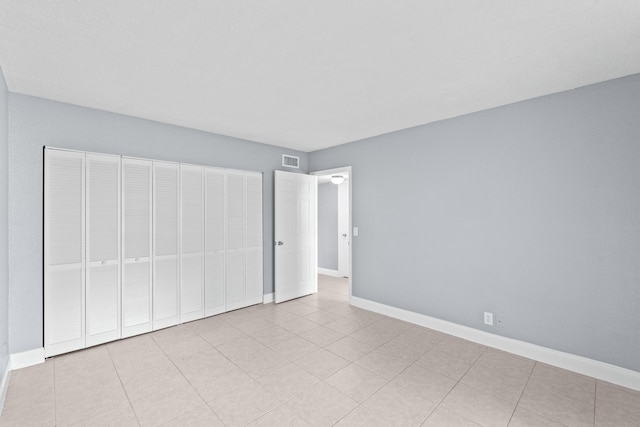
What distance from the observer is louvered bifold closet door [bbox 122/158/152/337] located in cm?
330

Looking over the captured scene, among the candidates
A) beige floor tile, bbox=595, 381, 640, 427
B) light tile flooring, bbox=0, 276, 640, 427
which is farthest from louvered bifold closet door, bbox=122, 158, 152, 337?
beige floor tile, bbox=595, 381, 640, 427

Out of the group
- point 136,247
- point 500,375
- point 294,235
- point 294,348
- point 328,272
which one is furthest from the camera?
point 328,272

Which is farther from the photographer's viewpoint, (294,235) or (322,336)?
(294,235)

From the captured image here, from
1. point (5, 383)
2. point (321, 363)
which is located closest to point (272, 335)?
point (321, 363)

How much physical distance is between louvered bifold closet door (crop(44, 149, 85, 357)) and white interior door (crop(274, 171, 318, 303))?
2.54 meters

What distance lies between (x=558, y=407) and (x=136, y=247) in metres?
4.35

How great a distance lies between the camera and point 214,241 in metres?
4.09

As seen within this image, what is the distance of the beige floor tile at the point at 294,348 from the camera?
9.66 feet

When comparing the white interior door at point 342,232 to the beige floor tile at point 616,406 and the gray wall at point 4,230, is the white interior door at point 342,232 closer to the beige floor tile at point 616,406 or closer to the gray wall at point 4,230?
the beige floor tile at point 616,406

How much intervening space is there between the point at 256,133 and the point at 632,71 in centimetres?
402

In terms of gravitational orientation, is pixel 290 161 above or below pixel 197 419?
above

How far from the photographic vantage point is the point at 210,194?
4043 millimetres

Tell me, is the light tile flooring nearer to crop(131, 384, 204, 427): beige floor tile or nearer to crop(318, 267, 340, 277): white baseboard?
crop(131, 384, 204, 427): beige floor tile

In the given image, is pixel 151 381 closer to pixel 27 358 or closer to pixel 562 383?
pixel 27 358
